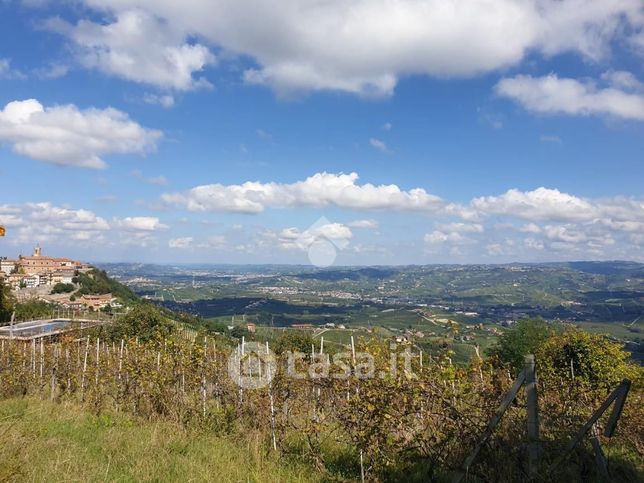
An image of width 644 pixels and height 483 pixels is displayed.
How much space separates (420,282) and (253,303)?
87706 mm

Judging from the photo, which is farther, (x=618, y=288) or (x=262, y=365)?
(x=618, y=288)

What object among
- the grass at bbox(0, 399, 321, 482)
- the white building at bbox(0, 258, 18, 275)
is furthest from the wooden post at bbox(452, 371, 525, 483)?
the white building at bbox(0, 258, 18, 275)

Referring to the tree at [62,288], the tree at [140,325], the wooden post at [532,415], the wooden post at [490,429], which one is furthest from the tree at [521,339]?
the tree at [62,288]

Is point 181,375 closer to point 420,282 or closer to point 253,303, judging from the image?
point 253,303

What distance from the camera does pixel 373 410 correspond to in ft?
15.7

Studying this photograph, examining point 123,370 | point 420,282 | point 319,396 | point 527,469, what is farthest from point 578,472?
point 420,282

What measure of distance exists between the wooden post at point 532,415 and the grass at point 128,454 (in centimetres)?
231

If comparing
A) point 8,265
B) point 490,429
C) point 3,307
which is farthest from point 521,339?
point 8,265

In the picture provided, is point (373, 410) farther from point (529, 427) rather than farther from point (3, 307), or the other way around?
point (3, 307)

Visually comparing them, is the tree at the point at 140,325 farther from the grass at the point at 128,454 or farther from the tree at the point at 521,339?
the grass at the point at 128,454

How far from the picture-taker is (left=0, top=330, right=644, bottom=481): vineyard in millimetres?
4531

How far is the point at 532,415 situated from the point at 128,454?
480 cm

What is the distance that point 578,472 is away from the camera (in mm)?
4391

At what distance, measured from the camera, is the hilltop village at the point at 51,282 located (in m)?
63.0
